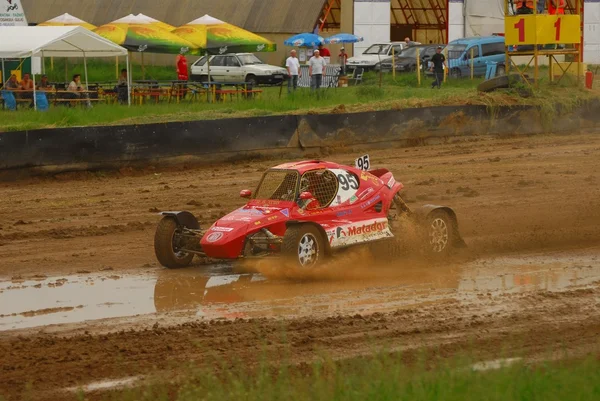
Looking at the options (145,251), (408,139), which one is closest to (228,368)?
(145,251)

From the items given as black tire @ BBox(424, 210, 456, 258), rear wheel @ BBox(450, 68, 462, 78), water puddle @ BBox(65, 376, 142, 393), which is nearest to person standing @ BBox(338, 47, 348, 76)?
rear wheel @ BBox(450, 68, 462, 78)

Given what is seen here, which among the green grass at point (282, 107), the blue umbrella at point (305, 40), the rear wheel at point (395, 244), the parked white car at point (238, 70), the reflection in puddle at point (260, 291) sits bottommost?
the reflection in puddle at point (260, 291)

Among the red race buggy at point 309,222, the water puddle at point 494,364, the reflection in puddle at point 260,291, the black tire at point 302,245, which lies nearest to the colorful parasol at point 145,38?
the red race buggy at point 309,222

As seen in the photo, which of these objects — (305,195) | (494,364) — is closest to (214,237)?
(305,195)

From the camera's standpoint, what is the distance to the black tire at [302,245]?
35.7 feet

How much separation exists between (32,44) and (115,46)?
216 centimetres

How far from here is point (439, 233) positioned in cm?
1238

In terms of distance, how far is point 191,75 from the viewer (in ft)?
132

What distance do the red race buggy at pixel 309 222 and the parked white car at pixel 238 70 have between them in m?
26.7

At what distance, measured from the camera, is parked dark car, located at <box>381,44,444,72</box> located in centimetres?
4044

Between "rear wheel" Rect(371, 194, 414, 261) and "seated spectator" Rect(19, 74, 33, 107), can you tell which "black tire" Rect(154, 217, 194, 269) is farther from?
"seated spectator" Rect(19, 74, 33, 107)

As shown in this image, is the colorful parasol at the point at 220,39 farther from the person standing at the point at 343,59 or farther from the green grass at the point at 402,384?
the green grass at the point at 402,384

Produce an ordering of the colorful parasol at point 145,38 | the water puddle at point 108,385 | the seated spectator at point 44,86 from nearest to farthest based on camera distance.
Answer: the water puddle at point 108,385 → the seated spectator at point 44,86 → the colorful parasol at point 145,38

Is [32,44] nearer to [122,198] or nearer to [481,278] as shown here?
[122,198]
